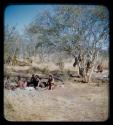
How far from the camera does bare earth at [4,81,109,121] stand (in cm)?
196

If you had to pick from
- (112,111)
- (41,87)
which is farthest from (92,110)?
(41,87)

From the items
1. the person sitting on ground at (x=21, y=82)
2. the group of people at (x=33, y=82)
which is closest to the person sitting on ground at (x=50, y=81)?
the group of people at (x=33, y=82)

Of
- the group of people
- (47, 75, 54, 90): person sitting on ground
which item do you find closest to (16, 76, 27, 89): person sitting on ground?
the group of people

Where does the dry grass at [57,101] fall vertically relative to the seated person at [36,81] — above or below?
below

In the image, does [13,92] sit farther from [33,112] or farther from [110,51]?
[110,51]

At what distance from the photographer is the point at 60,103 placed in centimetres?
198

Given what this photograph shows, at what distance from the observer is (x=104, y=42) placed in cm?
200

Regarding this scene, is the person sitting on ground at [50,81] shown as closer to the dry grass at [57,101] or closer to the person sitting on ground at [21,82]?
the dry grass at [57,101]

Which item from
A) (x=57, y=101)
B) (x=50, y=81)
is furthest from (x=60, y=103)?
(x=50, y=81)

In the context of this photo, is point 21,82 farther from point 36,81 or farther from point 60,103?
point 60,103

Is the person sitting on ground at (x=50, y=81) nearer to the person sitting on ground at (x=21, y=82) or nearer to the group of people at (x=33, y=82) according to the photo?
the group of people at (x=33, y=82)

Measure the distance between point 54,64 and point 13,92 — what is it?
0.40 meters

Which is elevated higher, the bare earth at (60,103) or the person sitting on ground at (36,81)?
the person sitting on ground at (36,81)

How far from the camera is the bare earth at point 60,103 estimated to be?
1965mm
